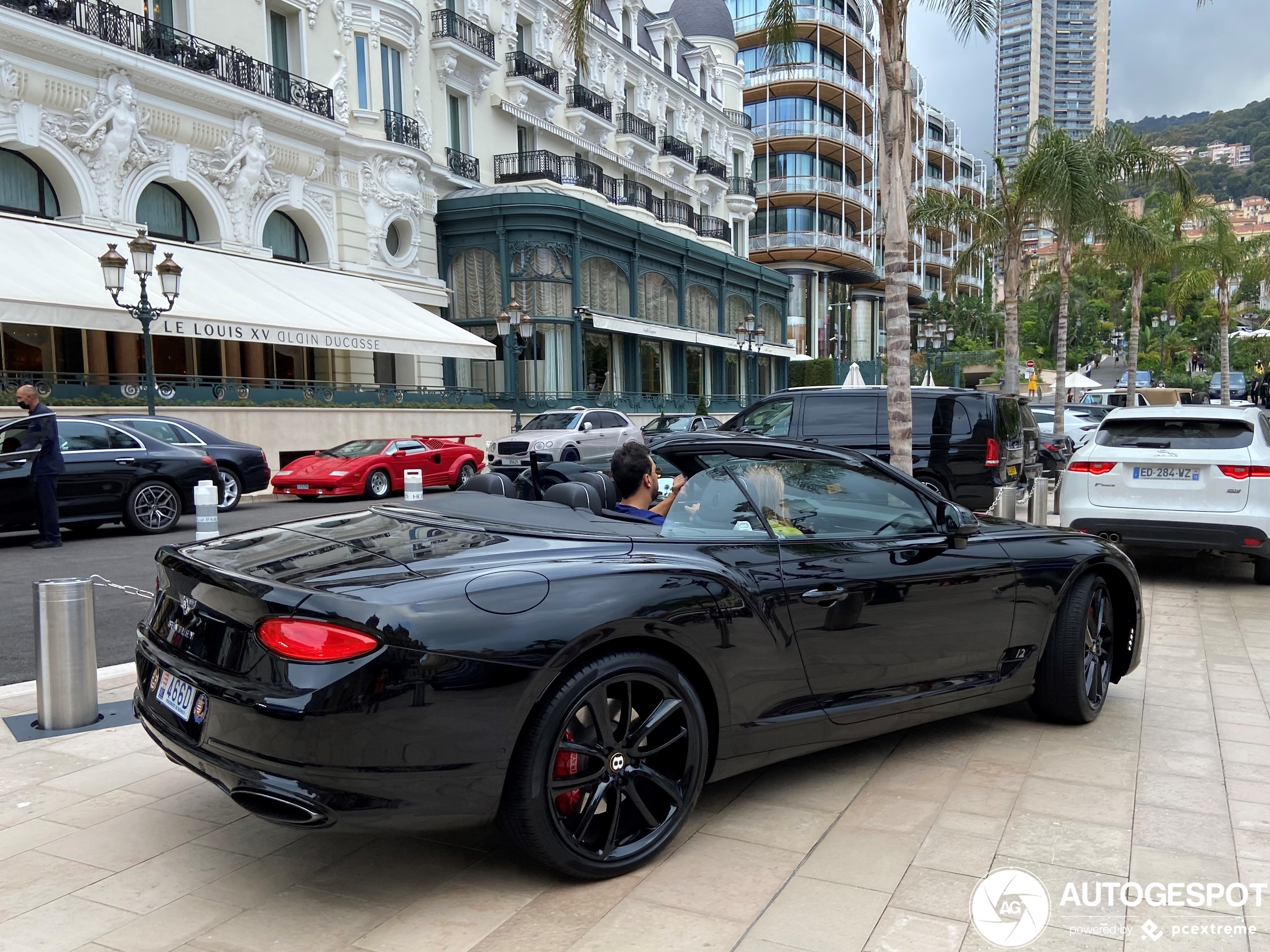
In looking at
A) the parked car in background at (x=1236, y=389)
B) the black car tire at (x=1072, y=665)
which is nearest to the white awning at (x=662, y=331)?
the black car tire at (x=1072, y=665)

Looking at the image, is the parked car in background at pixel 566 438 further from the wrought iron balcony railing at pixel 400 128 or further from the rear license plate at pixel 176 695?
the rear license plate at pixel 176 695

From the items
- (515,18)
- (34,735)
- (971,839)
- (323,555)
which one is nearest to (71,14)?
(515,18)

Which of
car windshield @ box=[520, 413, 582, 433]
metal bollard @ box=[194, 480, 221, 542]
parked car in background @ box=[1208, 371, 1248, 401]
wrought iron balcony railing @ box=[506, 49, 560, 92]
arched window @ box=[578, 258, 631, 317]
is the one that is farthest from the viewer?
parked car in background @ box=[1208, 371, 1248, 401]

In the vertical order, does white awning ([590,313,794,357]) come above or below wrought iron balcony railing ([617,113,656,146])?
below

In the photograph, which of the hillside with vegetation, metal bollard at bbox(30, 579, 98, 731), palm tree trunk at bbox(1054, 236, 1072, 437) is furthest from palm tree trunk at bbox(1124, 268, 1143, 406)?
the hillside with vegetation

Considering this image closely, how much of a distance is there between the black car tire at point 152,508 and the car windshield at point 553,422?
11238 millimetres

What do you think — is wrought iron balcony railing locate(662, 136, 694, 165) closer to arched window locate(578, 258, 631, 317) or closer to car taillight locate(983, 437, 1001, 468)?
arched window locate(578, 258, 631, 317)

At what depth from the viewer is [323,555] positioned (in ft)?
10.7

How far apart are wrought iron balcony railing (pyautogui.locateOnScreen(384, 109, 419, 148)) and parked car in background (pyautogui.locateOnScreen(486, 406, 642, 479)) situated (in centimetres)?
943

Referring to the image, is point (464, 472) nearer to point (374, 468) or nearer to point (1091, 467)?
point (374, 468)

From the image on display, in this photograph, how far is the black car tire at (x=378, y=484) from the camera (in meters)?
18.4

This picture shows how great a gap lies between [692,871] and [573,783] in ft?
1.82

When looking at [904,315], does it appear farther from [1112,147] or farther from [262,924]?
[1112,147]

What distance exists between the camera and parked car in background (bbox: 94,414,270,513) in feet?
43.0
